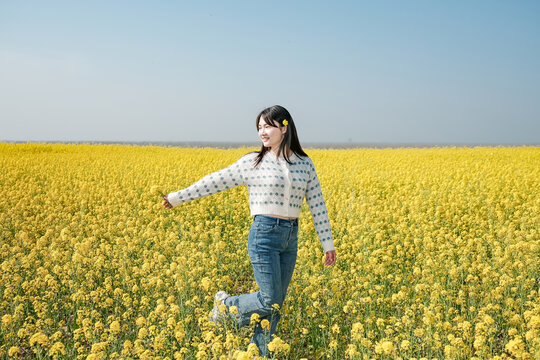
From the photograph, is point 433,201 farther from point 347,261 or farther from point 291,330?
point 291,330

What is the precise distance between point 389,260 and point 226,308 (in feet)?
6.91

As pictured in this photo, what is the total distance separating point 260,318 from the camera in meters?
3.28

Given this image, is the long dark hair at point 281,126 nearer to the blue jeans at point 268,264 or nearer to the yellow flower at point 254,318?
the blue jeans at point 268,264

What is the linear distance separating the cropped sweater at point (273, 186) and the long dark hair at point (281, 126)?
4cm

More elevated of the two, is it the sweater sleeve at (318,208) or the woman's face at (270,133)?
the woman's face at (270,133)

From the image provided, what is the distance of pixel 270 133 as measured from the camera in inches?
121

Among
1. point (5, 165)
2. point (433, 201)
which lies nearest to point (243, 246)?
point (433, 201)

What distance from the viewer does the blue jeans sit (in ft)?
9.63

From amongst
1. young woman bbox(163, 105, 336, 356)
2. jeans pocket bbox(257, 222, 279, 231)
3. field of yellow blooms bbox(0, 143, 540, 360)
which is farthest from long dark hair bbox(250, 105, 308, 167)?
field of yellow blooms bbox(0, 143, 540, 360)

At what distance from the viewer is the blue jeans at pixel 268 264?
9.63ft

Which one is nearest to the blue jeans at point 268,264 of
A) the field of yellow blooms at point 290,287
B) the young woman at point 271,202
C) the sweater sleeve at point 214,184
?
the young woman at point 271,202

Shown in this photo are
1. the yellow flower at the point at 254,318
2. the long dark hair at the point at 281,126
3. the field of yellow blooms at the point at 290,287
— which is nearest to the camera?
the yellow flower at the point at 254,318

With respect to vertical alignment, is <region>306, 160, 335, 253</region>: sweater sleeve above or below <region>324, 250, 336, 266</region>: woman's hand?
above

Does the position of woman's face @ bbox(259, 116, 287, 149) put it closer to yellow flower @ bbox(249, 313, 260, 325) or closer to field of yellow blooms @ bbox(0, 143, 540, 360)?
field of yellow blooms @ bbox(0, 143, 540, 360)
